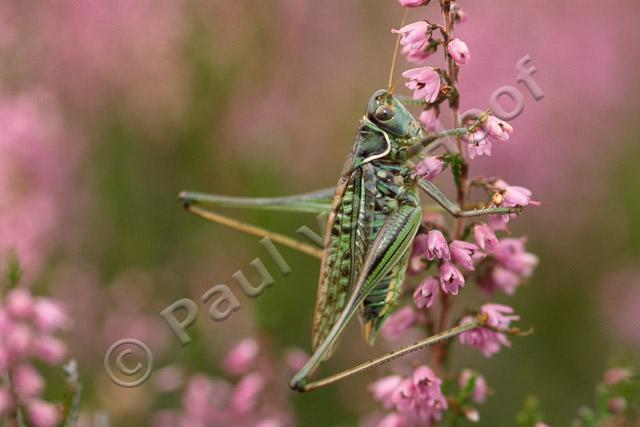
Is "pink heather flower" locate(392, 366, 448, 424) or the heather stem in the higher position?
the heather stem

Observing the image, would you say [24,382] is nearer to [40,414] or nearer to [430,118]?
[40,414]

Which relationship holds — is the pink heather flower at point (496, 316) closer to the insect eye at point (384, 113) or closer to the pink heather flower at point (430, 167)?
the pink heather flower at point (430, 167)

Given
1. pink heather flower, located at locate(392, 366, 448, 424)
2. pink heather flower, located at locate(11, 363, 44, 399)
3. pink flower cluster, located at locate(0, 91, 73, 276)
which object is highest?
pink flower cluster, located at locate(0, 91, 73, 276)


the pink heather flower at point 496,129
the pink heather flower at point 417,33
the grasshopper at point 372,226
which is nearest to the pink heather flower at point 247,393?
the grasshopper at point 372,226

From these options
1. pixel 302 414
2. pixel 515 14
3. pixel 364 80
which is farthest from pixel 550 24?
pixel 302 414

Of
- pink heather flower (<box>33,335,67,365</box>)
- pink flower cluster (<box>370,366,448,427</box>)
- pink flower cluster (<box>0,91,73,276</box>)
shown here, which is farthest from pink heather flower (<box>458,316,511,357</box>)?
pink flower cluster (<box>0,91,73,276</box>)

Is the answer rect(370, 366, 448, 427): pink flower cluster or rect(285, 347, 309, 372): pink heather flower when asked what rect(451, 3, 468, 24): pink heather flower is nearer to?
rect(370, 366, 448, 427): pink flower cluster
